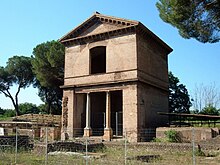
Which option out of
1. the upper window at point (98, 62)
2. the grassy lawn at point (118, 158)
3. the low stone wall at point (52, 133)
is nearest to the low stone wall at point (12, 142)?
the grassy lawn at point (118, 158)

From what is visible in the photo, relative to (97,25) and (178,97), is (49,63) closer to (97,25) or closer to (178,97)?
(97,25)

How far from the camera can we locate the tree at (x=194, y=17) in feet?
52.9

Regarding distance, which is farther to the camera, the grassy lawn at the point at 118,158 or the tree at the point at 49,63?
the tree at the point at 49,63

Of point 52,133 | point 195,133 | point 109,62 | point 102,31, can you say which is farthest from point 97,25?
point 195,133

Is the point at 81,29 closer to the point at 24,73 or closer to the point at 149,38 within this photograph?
the point at 149,38

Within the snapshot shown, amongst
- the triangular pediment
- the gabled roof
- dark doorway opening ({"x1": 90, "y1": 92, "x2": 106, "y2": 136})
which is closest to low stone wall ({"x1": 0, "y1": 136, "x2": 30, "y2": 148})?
dark doorway opening ({"x1": 90, "y1": 92, "x2": 106, "y2": 136})

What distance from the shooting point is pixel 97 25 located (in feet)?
78.9

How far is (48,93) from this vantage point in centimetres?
4731

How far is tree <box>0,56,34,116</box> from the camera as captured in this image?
50406mm

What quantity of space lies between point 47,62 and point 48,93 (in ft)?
38.4

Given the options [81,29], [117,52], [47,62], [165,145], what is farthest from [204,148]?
[47,62]

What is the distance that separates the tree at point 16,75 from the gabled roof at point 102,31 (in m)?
27.4

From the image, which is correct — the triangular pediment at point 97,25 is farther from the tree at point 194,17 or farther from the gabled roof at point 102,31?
the tree at point 194,17

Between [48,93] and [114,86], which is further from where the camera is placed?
[48,93]
